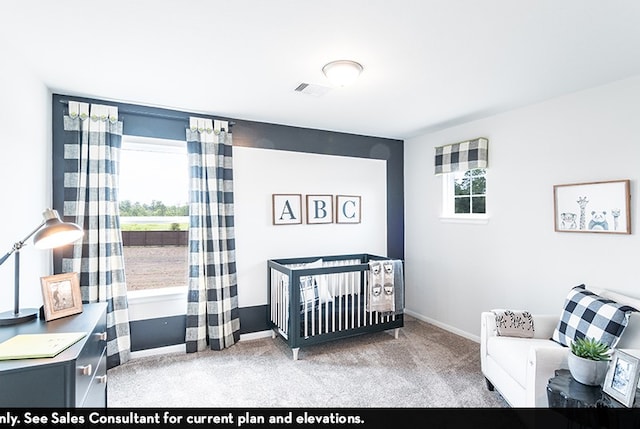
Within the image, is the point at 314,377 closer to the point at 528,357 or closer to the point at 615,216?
the point at 528,357

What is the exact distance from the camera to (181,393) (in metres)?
2.53

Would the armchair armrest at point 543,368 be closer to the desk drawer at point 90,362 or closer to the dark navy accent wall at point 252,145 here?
the desk drawer at point 90,362

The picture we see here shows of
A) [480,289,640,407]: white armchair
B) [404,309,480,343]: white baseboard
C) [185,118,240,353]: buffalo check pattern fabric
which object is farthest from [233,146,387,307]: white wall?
[480,289,640,407]: white armchair

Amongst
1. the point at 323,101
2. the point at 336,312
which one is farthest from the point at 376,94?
the point at 336,312

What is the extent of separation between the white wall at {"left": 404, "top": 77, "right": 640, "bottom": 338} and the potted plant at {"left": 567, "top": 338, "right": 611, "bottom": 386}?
1.06 meters

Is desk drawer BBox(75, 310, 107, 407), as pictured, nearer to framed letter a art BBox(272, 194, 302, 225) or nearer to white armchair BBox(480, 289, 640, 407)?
framed letter a art BBox(272, 194, 302, 225)

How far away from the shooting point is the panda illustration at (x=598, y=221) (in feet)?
8.46

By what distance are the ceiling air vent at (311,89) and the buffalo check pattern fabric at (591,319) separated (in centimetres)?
245

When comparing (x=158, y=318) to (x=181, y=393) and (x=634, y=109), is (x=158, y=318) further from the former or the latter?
(x=634, y=109)

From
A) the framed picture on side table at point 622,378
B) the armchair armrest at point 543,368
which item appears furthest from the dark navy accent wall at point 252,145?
the framed picture on side table at point 622,378

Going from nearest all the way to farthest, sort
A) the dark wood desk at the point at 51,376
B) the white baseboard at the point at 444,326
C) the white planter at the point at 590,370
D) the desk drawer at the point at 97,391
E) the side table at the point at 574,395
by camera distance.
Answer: the dark wood desk at the point at 51,376 → the desk drawer at the point at 97,391 → the side table at the point at 574,395 → the white planter at the point at 590,370 → the white baseboard at the point at 444,326

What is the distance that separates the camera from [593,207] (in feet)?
8.66

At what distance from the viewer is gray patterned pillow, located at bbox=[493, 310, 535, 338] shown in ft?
8.29

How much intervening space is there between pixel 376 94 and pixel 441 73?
593mm
